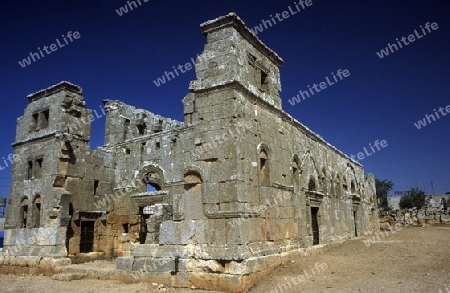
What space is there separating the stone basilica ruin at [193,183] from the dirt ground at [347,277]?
509 mm

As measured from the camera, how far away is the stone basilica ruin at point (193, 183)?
325 inches

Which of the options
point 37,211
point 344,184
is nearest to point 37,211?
point 37,211

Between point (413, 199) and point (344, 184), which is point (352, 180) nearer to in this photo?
point (344, 184)

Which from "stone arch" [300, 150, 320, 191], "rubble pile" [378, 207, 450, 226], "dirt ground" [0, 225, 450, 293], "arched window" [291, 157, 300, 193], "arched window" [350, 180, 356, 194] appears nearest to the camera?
"dirt ground" [0, 225, 450, 293]

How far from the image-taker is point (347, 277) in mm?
8125

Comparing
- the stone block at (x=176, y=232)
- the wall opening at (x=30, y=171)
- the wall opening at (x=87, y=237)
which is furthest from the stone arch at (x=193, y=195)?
the wall opening at (x=30, y=171)

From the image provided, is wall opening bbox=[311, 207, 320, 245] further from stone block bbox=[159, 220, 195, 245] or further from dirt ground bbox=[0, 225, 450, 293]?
stone block bbox=[159, 220, 195, 245]

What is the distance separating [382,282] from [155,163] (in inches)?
361

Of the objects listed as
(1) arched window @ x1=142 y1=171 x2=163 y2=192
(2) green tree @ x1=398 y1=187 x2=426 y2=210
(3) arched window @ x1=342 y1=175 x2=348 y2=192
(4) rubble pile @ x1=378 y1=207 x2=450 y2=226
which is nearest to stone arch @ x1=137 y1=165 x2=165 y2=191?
(1) arched window @ x1=142 y1=171 x2=163 y2=192

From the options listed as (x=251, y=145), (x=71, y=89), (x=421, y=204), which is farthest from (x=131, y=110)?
(x=421, y=204)

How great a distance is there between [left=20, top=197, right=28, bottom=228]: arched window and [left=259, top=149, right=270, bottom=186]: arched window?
9746mm

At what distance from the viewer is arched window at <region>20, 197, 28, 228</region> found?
13.4m

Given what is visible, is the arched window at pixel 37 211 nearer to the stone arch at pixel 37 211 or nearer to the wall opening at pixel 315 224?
the stone arch at pixel 37 211

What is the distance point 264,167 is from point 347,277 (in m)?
3.49
